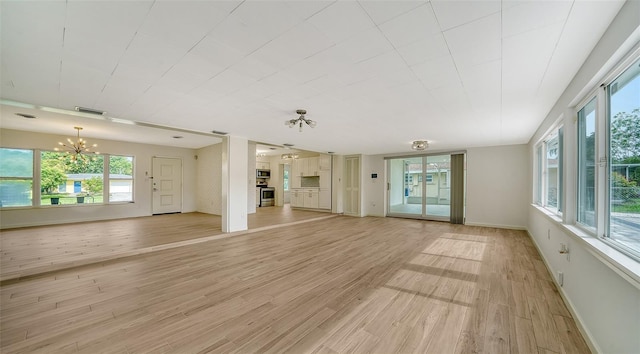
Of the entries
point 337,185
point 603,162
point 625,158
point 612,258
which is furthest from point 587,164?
point 337,185

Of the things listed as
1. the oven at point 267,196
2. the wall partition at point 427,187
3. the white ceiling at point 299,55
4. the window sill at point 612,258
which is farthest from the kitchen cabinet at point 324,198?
the window sill at point 612,258

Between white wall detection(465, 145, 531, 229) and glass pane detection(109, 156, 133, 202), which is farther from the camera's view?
glass pane detection(109, 156, 133, 202)

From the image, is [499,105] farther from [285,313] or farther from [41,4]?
[41,4]

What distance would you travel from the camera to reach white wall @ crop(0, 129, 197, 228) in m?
5.79

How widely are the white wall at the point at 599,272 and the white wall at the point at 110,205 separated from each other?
10039mm

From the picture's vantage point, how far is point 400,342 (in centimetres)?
175

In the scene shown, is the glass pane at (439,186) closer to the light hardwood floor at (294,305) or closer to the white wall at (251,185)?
the light hardwood floor at (294,305)

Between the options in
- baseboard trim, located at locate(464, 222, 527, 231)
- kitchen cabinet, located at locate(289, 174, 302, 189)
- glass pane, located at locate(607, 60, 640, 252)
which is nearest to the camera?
glass pane, located at locate(607, 60, 640, 252)

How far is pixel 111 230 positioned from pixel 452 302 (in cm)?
720

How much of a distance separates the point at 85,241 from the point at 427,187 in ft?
29.2

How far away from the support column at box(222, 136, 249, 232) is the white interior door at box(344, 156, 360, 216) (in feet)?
15.1

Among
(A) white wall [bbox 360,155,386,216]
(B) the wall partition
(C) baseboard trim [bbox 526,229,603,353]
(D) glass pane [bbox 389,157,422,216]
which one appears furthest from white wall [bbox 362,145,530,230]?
(C) baseboard trim [bbox 526,229,603,353]

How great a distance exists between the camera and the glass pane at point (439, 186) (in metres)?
7.36

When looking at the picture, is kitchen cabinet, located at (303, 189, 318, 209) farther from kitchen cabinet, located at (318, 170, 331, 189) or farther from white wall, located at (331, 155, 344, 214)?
white wall, located at (331, 155, 344, 214)
